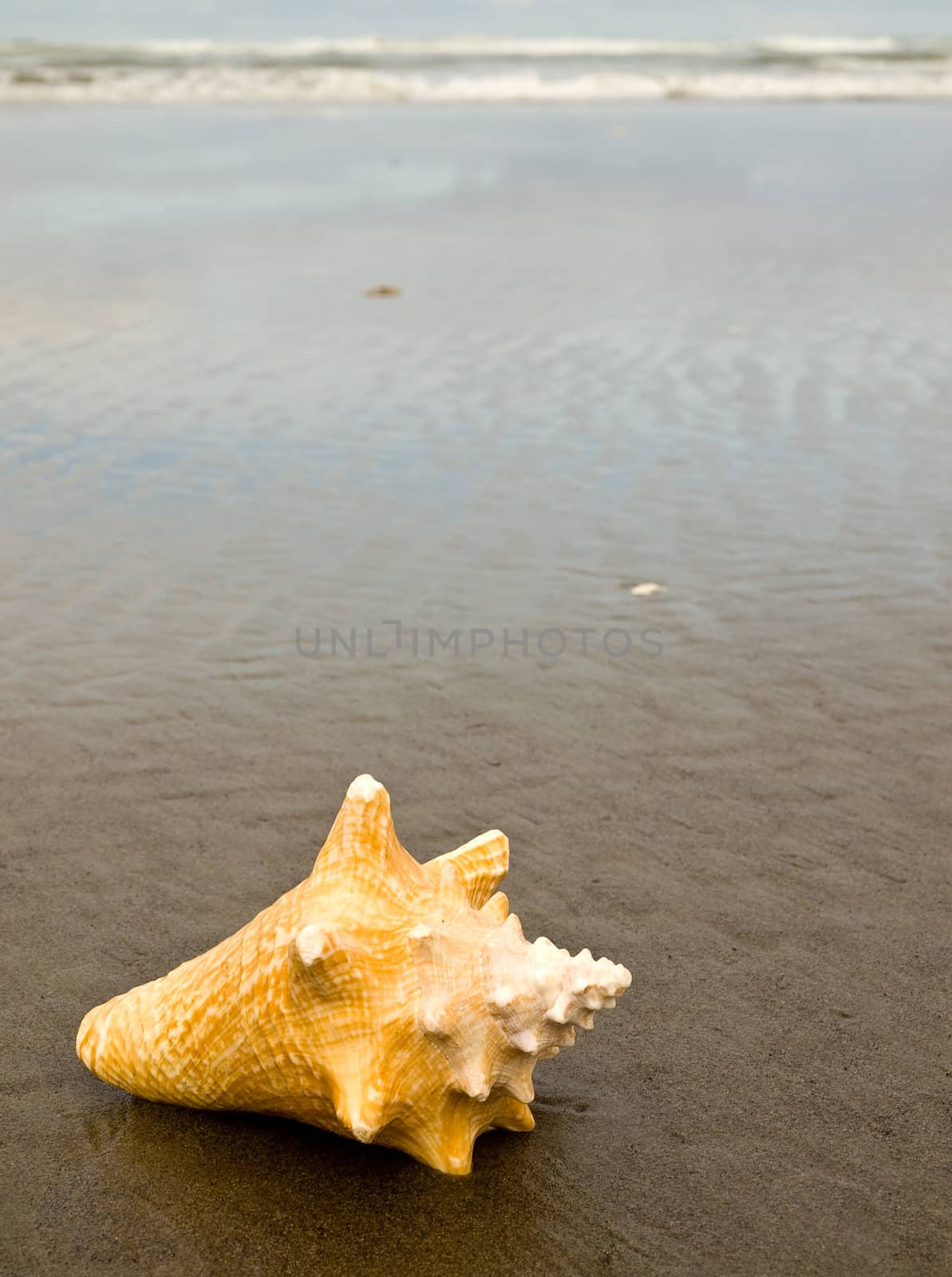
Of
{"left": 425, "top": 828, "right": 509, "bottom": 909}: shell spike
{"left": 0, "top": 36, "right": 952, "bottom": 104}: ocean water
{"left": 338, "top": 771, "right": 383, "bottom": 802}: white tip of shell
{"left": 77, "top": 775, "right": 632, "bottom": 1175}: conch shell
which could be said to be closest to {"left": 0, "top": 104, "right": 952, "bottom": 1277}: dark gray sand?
{"left": 77, "top": 775, "right": 632, "bottom": 1175}: conch shell

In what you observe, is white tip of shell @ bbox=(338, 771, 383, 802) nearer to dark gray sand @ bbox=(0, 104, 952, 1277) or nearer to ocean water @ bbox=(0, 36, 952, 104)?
dark gray sand @ bbox=(0, 104, 952, 1277)

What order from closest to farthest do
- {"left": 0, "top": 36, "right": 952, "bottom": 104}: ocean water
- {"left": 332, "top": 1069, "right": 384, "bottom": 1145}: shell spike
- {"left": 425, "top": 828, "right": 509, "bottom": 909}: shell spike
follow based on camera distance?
1. {"left": 332, "top": 1069, "right": 384, "bottom": 1145}: shell spike
2. {"left": 425, "top": 828, "right": 509, "bottom": 909}: shell spike
3. {"left": 0, "top": 36, "right": 952, "bottom": 104}: ocean water

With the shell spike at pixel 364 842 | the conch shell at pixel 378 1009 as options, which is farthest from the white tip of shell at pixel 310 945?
the shell spike at pixel 364 842

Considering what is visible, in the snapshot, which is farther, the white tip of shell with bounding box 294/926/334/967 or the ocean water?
the ocean water

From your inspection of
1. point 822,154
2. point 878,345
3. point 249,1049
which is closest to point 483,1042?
point 249,1049

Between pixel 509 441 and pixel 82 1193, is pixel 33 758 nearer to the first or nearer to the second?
pixel 82 1193
